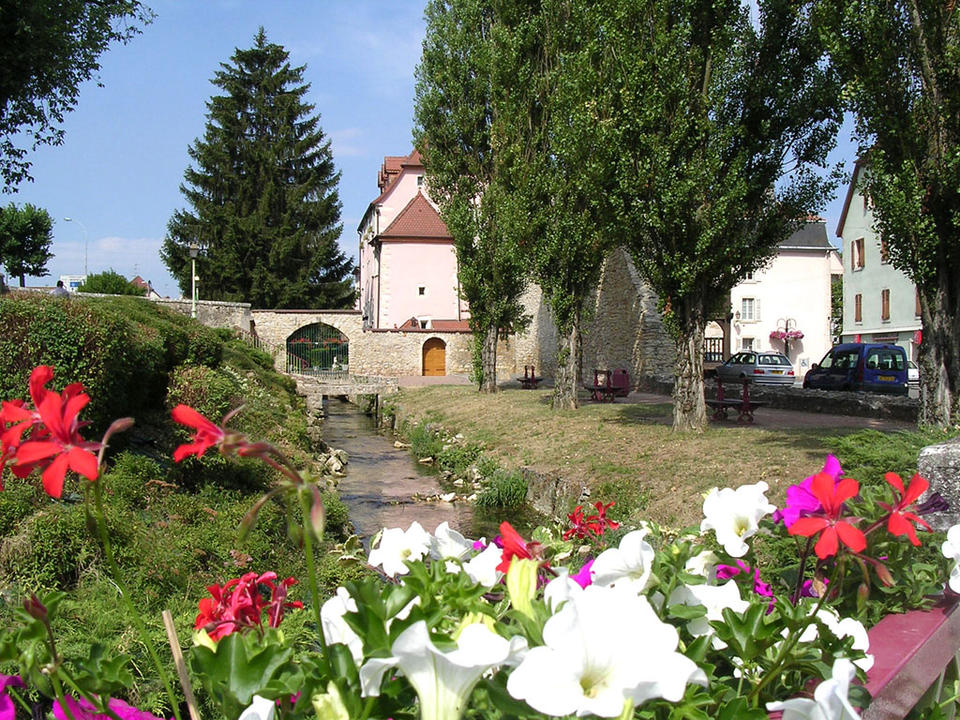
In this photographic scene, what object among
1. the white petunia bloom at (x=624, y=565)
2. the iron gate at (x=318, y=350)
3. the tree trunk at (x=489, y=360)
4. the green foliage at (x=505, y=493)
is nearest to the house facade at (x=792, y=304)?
the iron gate at (x=318, y=350)

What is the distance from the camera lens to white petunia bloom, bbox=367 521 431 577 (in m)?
1.34

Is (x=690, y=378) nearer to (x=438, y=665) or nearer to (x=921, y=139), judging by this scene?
(x=921, y=139)

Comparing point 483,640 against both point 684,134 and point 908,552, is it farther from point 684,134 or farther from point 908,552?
point 684,134

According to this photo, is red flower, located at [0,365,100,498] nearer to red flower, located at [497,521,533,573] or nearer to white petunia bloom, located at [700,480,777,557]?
red flower, located at [497,521,533,573]

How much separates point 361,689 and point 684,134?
13.1 meters

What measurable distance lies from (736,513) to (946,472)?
5.15 feet

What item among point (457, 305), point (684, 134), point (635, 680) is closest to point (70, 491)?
point (635, 680)

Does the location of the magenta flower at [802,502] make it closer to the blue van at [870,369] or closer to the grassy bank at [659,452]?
the grassy bank at [659,452]

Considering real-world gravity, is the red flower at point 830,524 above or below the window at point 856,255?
below

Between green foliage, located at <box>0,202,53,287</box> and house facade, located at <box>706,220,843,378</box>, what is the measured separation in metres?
46.0

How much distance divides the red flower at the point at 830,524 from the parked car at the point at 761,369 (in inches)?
1058

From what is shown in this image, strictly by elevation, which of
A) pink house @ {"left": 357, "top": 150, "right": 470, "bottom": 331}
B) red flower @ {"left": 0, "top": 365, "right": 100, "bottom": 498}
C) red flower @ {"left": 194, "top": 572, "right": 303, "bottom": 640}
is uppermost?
pink house @ {"left": 357, "top": 150, "right": 470, "bottom": 331}

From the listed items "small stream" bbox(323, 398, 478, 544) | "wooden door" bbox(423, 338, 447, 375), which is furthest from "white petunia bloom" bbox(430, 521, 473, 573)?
"wooden door" bbox(423, 338, 447, 375)

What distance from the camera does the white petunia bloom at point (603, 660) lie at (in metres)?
0.77
